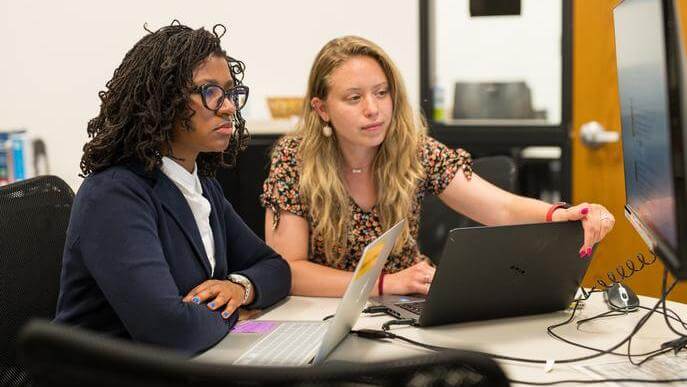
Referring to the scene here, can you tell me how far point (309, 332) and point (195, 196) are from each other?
1.22ft

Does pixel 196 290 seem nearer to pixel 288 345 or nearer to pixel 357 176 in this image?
pixel 288 345

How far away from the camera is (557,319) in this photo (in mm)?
1521

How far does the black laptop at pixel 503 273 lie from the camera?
1.36 metres

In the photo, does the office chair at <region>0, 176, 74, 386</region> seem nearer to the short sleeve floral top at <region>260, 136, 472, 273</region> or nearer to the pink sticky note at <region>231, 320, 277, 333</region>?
the pink sticky note at <region>231, 320, 277, 333</region>

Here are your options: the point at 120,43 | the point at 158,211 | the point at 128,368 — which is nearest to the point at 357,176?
the point at 158,211

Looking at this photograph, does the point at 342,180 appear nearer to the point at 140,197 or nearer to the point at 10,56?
the point at 140,197

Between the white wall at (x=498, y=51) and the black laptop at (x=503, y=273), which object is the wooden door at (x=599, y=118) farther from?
the black laptop at (x=503, y=273)

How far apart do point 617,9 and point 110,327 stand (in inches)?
44.8

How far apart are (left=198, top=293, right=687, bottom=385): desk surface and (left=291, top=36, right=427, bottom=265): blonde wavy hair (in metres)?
0.38

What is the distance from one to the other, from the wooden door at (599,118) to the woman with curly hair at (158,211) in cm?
182

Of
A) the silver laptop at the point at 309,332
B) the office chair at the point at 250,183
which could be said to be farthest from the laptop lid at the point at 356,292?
the office chair at the point at 250,183

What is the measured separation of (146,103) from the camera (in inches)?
55.5

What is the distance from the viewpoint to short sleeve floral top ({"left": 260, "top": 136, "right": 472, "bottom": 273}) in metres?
1.96

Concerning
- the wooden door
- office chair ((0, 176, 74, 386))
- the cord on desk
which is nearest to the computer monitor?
the cord on desk
